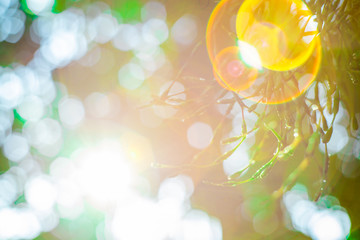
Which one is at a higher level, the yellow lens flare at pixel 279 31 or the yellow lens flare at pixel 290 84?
the yellow lens flare at pixel 279 31

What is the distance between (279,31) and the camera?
0.83 meters

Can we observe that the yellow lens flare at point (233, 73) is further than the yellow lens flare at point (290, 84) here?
Yes

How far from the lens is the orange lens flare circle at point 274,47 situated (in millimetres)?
724

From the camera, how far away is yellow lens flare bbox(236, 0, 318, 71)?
0.75 m

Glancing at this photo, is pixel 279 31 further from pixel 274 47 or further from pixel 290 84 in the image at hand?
pixel 290 84

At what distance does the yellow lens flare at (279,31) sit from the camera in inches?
29.4

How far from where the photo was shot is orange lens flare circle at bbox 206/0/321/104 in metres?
0.72

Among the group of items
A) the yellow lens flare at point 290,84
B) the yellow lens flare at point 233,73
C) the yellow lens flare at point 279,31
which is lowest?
the yellow lens flare at point 233,73

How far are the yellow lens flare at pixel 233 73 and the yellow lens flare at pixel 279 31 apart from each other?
67 mm

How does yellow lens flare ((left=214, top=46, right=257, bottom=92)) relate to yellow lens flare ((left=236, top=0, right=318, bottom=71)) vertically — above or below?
below

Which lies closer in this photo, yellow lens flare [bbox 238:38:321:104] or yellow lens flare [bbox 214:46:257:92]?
yellow lens flare [bbox 238:38:321:104]

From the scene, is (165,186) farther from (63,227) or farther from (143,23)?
(63,227)

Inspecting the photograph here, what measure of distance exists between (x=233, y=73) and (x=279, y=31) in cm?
18

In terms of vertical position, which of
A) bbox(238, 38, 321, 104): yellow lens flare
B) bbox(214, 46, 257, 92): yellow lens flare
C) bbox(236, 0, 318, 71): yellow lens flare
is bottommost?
bbox(214, 46, 257, 92): yellow lens flare
